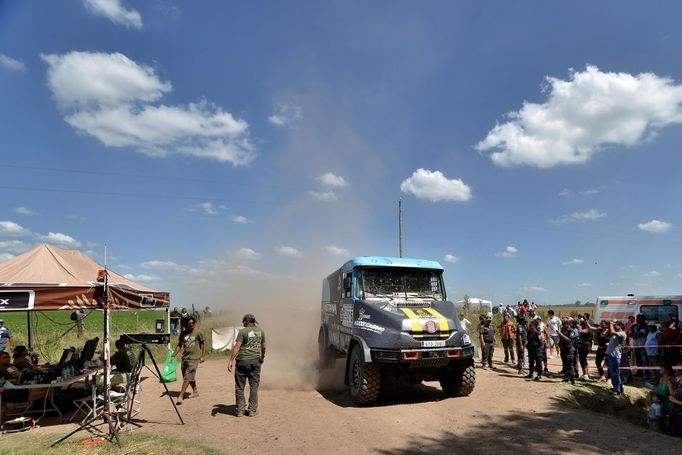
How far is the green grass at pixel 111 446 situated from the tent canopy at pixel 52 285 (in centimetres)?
198

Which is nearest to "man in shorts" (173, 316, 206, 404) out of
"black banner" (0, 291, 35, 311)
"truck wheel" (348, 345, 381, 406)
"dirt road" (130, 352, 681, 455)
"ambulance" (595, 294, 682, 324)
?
"dirt road" (130, 352, 681, 455)

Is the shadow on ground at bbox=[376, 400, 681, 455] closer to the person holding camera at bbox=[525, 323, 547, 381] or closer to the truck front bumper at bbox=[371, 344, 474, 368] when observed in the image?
the truck front bumper at bbox=[371, 344, 474, 368]

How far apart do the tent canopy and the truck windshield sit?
15.5 feet

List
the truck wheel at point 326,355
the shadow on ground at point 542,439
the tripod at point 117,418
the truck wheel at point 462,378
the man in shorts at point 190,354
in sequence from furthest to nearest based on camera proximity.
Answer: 1. the truck wheel at point 326,355
2. the man in shorts at point 190,354
3. the truck wheel at point 462,378
4. the tripod at point 117,418
5. the shadow on ground at point 542,439

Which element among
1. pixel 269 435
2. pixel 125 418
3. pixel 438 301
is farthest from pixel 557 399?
pixel 125 418

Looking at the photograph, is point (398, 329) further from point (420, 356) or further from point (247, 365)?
point (247, 365)

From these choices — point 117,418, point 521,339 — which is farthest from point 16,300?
point 521,339

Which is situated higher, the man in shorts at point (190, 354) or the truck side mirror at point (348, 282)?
the truck side mirror at point (348, 282)

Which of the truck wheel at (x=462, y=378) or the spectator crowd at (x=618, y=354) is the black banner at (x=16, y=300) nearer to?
the truck wheel at (x=462, y=378)

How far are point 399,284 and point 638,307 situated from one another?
11.7 m

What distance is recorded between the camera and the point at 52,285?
7141 mm

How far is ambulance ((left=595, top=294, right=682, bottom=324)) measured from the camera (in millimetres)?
14953

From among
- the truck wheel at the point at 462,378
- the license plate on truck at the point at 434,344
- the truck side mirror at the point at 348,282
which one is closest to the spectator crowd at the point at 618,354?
the truck wheel at the point at 462,378

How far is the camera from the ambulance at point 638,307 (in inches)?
589
